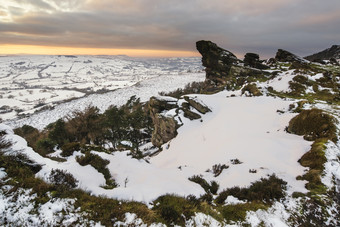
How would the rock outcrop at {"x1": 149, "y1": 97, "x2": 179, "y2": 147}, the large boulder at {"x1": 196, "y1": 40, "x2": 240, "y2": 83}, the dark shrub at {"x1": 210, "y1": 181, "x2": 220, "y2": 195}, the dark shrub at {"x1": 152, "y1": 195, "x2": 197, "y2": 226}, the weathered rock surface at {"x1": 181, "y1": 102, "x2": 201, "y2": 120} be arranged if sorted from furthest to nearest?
the large boulder at {"x1": 196, "y1": 40, "x2": 240, "y2": 83}, the weathered rock surface at {"x1": 181, "y1": 102, "x2": 201, "y2": 120}, the rock outcrop at {"x1": 149, "y1": 97, "x2": 179, "y2": 147}, the dark shrub at {"x1": 210, "y1": 181, "x2": 220, "y2": 195}, the dark shrub at {"x1": 152, "y1": 195, "x2": 197, "y2": 226}

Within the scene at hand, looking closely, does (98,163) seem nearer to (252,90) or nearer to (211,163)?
(211,163)

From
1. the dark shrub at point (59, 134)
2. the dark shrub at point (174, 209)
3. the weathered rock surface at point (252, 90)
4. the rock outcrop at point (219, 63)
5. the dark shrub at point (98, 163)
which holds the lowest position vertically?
the dark shrub at point (59, 134)

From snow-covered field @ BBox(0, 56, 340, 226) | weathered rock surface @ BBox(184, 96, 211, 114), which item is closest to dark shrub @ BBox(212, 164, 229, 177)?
snow-covered field @ BBox(0, 56, 340, 226)

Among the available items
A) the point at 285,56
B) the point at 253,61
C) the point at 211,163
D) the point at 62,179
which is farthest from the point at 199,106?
the point at 285,56

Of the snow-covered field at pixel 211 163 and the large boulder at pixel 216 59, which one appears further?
the large boulder at pixel 216 59

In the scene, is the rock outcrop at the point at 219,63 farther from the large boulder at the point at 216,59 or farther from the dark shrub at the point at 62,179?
the dark shrub at the point at 62,179

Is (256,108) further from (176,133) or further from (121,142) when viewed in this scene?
(121,142)

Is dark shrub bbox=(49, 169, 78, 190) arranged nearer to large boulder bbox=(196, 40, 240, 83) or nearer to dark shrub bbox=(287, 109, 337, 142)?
dark shrub bbox=(287, 109, 337, 142)

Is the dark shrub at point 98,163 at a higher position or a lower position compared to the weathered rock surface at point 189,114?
higher

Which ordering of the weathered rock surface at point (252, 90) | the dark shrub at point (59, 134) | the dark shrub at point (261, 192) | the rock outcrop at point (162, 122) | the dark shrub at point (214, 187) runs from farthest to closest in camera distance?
the dark shrub at point (59, 134) → the weathered rock surface at point (252, 90) → the rock outcrop at point (162, 122) → the dark shrub at point (214, 187) → the dark shrub at point (261, 192)

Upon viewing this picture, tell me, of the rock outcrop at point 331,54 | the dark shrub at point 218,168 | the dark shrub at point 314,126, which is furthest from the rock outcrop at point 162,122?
the rock outcrop at point 331,54

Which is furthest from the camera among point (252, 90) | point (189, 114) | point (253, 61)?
point (253, 61)

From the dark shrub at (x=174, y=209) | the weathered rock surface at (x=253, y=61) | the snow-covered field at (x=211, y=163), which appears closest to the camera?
the dark shrub at (x=174, y=209)

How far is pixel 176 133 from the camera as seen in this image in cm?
2548
